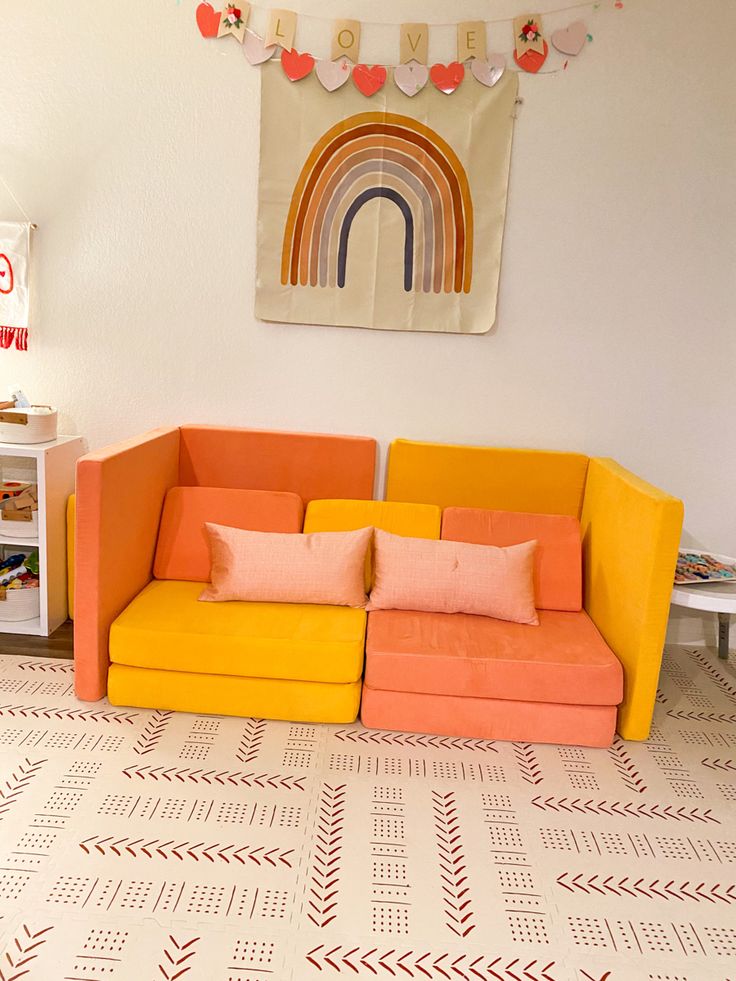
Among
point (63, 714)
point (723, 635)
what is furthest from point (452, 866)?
point (723, 635)

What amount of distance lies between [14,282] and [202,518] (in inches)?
51.7

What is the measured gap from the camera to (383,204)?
3236mm

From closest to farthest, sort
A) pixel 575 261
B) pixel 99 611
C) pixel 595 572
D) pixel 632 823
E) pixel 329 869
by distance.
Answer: pixel 329 869 < pixel 632 823 < pixel 99 611 < pixel 595 572 < pixel 575 261

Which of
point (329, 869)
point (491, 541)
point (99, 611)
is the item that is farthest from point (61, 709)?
point (491, 541)

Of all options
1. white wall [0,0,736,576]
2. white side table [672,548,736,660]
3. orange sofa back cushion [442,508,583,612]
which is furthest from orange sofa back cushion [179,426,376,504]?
white side table [672,548,736,660]

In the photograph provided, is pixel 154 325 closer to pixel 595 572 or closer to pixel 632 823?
pixel 595 572

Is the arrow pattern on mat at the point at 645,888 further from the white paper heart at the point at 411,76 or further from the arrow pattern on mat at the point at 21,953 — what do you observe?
the white paper heart at the point at 411,76

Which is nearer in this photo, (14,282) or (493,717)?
(493,717)

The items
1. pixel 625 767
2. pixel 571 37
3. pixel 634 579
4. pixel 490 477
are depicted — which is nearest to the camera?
pixel 625 767

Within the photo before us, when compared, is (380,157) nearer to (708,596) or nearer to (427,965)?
(708,596)

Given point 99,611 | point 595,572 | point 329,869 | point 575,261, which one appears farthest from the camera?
point 575,261

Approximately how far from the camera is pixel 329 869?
1.96 meters

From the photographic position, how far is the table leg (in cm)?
336

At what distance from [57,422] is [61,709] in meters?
1.31
